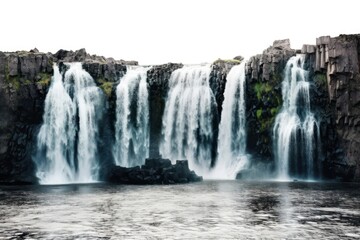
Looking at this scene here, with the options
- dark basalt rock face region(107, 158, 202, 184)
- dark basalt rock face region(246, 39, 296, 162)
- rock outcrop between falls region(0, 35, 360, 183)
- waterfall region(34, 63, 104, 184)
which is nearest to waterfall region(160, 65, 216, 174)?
rock outcrop between falls region(0, 35, 360, 183)

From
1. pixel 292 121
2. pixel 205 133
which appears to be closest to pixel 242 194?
pixel 292 121

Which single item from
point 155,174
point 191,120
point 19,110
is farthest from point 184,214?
point 191,120

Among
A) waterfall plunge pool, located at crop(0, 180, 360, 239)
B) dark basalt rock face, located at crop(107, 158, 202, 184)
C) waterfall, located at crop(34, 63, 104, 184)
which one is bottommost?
waterfall plunge pool, located at crop(0, 180, 360, 239)

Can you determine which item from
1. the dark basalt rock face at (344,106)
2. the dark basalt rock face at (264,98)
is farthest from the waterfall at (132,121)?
the dark basalt rock face at (344,106)

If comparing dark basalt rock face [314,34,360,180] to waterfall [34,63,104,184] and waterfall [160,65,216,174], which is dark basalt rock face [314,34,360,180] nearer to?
waterfall [160,65,216,174]

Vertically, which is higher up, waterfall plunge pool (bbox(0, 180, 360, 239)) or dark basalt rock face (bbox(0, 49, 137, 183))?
dark basalt rock face (bbox(0, 49, 137, 183))

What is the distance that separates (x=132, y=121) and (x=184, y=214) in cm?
4485

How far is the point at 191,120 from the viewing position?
76875mm

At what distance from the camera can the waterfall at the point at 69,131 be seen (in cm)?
6962

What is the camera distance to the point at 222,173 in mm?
73000

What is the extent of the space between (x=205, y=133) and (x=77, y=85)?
20.7 m

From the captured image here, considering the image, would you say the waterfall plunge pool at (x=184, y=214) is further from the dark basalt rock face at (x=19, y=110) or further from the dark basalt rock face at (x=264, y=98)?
the dark basalt rock face at (x=264, y=98)

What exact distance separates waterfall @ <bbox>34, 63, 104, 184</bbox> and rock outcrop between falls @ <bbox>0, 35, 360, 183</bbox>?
4.14ft

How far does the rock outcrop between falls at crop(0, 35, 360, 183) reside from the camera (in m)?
65.1
